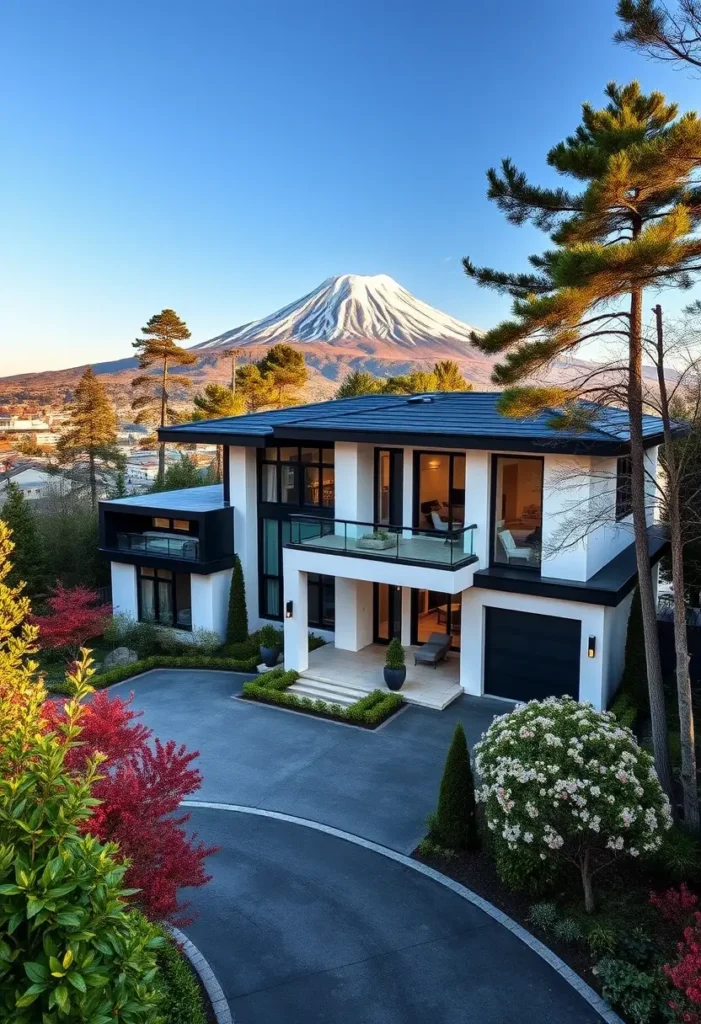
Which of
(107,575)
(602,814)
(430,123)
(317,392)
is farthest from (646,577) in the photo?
(430,123)

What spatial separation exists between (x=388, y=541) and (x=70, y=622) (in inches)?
363

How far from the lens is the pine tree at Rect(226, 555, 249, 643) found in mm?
20047

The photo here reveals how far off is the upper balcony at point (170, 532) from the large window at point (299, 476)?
148 cm

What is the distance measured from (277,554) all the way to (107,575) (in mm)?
7112

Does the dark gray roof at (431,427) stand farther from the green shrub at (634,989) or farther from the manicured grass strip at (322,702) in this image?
the green shrub at (634,989)

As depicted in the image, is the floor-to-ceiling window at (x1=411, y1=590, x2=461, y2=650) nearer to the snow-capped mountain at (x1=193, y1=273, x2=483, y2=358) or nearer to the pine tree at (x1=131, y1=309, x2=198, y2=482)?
the pine tree at (x1=131, y1=309, x2=198, y2=482)

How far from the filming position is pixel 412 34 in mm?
49781

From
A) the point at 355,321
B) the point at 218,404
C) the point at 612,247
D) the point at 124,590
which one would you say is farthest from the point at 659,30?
the point at 355,321

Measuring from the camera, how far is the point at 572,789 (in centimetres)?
852

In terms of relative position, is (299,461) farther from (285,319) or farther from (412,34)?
(285,319)

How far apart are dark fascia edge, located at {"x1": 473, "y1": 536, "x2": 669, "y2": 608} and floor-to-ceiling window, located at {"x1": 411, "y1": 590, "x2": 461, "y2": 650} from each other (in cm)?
292

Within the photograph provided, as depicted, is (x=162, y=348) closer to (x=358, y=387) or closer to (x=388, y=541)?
(x=358, y=387)

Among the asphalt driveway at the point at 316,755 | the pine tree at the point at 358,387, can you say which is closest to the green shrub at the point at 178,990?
the asphalt driveway at the point at 316,755

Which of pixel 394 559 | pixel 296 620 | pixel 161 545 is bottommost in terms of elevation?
pixel 296 620
